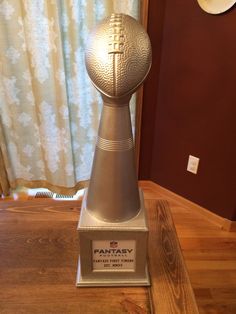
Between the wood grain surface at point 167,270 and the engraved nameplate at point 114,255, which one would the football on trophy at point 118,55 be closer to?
the engraved nameplate at point 114,255

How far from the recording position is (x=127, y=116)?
0.56m

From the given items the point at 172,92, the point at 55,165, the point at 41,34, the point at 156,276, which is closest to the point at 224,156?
the point at 172,92

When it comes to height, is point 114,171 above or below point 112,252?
above

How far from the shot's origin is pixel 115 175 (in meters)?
0.58

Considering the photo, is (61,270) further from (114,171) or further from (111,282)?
(114,171)

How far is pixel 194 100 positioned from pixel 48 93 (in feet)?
2.64

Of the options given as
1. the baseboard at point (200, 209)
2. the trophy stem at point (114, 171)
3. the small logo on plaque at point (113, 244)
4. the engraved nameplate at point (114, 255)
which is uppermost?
the trophy stem at point (114, 171)

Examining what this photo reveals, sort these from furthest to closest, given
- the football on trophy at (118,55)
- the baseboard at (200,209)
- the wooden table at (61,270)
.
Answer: the baseboard at (200,209)
the wooden table at (61,270)
the football on trophy at (118,55)

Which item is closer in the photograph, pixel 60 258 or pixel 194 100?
→ pixel 60 258

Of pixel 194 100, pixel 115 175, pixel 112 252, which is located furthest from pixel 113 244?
pixel 194 100

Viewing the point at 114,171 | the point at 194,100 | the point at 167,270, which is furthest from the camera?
the point at 194,100

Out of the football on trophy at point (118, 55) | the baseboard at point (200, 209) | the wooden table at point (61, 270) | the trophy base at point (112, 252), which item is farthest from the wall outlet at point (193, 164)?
the football on trophy at point (118, 55)

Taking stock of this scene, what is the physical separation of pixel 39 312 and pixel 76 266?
0.47 feet

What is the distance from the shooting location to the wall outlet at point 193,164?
1.52 m
